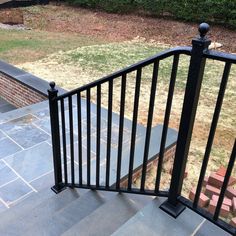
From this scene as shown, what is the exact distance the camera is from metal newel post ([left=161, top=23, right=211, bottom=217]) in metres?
1.24

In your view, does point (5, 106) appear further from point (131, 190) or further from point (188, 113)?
point (188, 113)

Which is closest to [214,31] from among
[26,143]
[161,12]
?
[161,12]

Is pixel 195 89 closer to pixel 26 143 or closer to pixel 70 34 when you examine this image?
→ pixel 26 143

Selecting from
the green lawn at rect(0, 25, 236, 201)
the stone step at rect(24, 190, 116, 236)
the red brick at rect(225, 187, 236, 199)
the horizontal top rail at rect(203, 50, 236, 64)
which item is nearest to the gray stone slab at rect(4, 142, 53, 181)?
the stone step at rect(24, 190, 116, 236)

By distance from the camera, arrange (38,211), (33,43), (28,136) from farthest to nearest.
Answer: (33,43), (28,136), (38,211)

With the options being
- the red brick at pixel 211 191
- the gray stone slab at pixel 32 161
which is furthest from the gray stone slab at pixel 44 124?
the red brick at pixel 211 191

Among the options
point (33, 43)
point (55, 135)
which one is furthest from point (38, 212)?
point (33, 43)

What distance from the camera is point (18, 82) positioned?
461 cm

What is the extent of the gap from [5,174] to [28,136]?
0.67 m

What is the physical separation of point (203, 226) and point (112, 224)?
52 centimetres

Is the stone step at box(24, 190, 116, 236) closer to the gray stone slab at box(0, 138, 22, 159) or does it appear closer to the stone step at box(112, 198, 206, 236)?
the stone step at box(112, 198, 206, 236)

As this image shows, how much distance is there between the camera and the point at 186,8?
9648 mm

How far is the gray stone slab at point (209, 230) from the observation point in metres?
1.51

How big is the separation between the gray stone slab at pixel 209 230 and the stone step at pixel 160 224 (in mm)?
24
